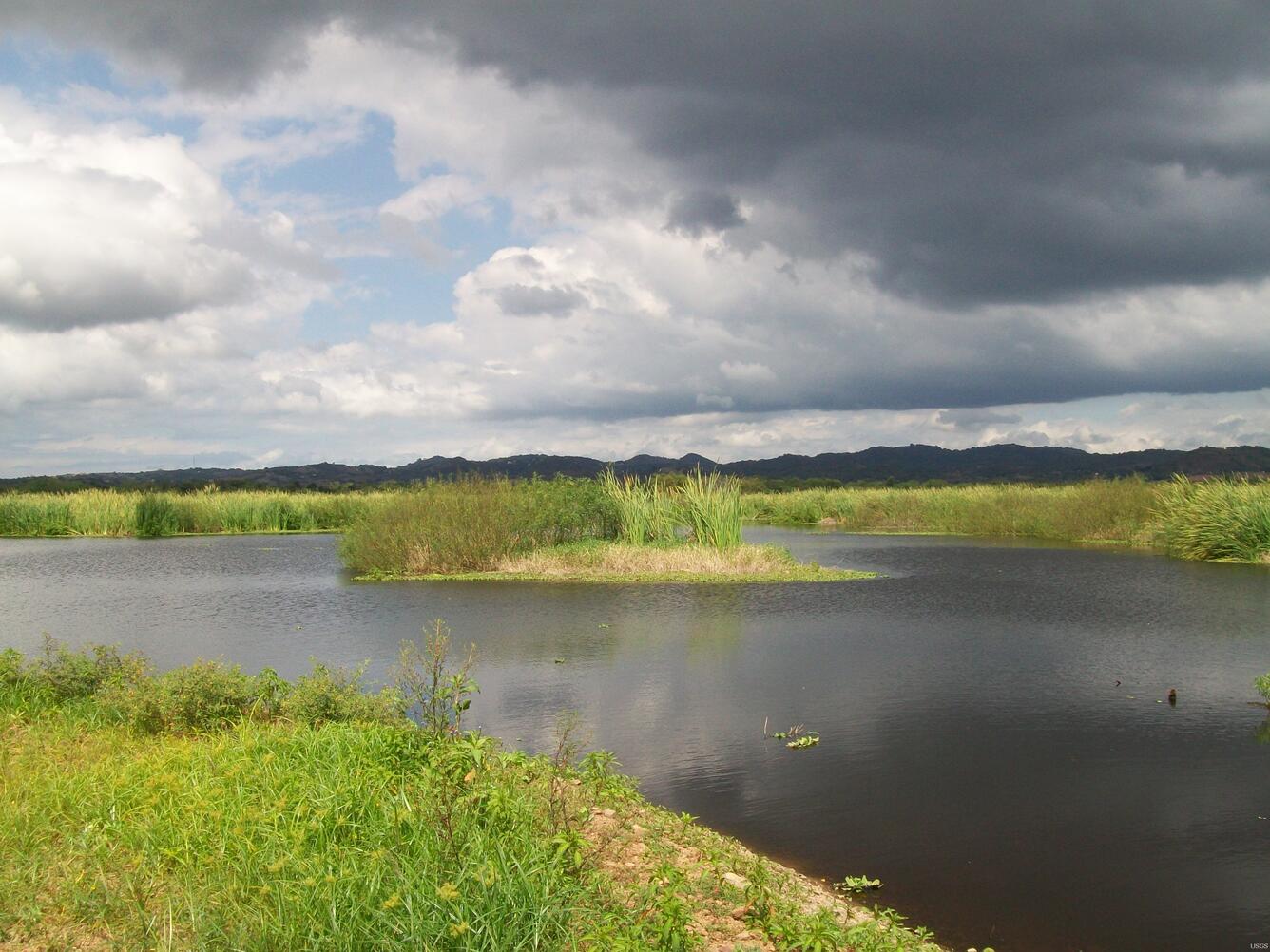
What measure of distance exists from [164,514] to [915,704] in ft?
146

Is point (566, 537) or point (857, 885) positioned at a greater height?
point (566, 537)

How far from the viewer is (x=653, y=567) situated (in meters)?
24.2

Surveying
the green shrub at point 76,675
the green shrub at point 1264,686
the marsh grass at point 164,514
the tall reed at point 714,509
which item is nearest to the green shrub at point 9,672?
the green shrub at point 76,675

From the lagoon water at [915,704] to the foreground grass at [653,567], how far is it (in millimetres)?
1163

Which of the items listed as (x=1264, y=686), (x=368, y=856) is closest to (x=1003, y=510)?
(x=1264, y=686)

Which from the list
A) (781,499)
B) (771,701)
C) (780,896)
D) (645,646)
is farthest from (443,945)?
(781,499)

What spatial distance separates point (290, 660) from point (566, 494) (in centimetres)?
1449

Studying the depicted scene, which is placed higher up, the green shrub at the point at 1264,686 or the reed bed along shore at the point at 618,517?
the reed bed along shore at the point at 618,517

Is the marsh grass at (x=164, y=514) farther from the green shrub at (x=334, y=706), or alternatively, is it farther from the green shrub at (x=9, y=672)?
the green shrub at (x=334, y=706)

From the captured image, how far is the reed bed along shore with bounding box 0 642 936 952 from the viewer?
14.3ft

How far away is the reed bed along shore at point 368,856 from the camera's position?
14.3ft

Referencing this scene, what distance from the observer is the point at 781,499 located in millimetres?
60719

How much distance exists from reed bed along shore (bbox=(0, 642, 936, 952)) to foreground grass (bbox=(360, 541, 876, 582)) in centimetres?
1593

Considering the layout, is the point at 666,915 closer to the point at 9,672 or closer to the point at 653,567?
the point at 9,672
